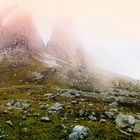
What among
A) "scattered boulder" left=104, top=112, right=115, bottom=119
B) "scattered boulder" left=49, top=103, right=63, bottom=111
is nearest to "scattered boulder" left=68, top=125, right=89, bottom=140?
"scattered boulder" left=104, top=112, right=115, bottom=119

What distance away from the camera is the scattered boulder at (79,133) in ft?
178

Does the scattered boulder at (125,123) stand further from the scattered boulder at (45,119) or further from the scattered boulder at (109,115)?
the scattered boulder at (45,119)

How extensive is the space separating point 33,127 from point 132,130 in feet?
48.8

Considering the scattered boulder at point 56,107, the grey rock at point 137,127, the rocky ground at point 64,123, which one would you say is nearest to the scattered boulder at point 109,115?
the rocky ground at point 64,123

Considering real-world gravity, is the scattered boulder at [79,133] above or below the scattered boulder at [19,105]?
above

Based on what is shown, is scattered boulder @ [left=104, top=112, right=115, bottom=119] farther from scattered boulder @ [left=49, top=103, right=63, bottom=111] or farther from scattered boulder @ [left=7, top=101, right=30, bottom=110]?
scattered boulder @ [left=7, top=101, right=30, bottom=110]

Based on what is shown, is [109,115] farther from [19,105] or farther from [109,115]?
[19,105]

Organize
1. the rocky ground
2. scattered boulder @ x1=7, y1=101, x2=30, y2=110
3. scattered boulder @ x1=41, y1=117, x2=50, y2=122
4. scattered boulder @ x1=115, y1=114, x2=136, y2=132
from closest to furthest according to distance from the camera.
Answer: the rocky ground
scattered boulder @ x1=115, y1=114, x2=136, y2=132
scattered boulder @ x1=41, y1=117, x2=50, y2=122
scattered boulder @ x1=7, y1=101, x2=30, y2=110

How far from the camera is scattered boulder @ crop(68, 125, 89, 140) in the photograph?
2140 inches

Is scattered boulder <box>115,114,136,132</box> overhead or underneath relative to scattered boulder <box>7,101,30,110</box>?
overhead

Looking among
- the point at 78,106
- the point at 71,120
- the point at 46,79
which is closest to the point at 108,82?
the point at 46,79

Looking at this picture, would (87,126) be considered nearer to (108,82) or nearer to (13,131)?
(13,131)

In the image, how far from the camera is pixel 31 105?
2958 inches

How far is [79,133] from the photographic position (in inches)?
2178
